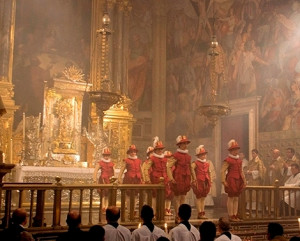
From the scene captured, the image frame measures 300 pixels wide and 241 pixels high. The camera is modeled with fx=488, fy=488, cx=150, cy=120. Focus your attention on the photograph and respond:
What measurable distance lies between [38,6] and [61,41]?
1437mm

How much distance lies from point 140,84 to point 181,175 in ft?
34.8

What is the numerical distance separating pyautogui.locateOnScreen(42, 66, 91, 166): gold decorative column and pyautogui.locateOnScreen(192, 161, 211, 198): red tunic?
18.7 ft

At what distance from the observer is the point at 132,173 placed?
11836 millimetres

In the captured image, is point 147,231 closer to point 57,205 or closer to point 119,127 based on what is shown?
point 57,205

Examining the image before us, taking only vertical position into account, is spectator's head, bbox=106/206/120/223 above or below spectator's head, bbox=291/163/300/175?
below

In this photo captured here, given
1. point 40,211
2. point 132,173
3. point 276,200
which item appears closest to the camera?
point 40,211

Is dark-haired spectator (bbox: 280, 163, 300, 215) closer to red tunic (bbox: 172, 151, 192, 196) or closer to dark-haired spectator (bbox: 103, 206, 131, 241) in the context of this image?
red tunic (bbox: 172, 151, 192, 196)

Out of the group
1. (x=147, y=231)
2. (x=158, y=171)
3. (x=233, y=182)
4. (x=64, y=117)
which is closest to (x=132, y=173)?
(x=158, y=171)

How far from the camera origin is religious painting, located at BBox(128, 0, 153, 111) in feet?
67.4

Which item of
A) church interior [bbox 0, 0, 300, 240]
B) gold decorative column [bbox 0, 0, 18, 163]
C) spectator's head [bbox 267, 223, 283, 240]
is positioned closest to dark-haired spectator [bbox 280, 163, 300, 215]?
church interior [bbox 0, 0, 300, 240]

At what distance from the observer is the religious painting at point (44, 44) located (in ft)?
53.7

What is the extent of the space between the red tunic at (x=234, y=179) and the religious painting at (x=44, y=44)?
25.4 feet

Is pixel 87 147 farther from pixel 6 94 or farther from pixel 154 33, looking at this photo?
pixel 154 33

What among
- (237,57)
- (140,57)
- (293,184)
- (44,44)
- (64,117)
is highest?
(140,57)
